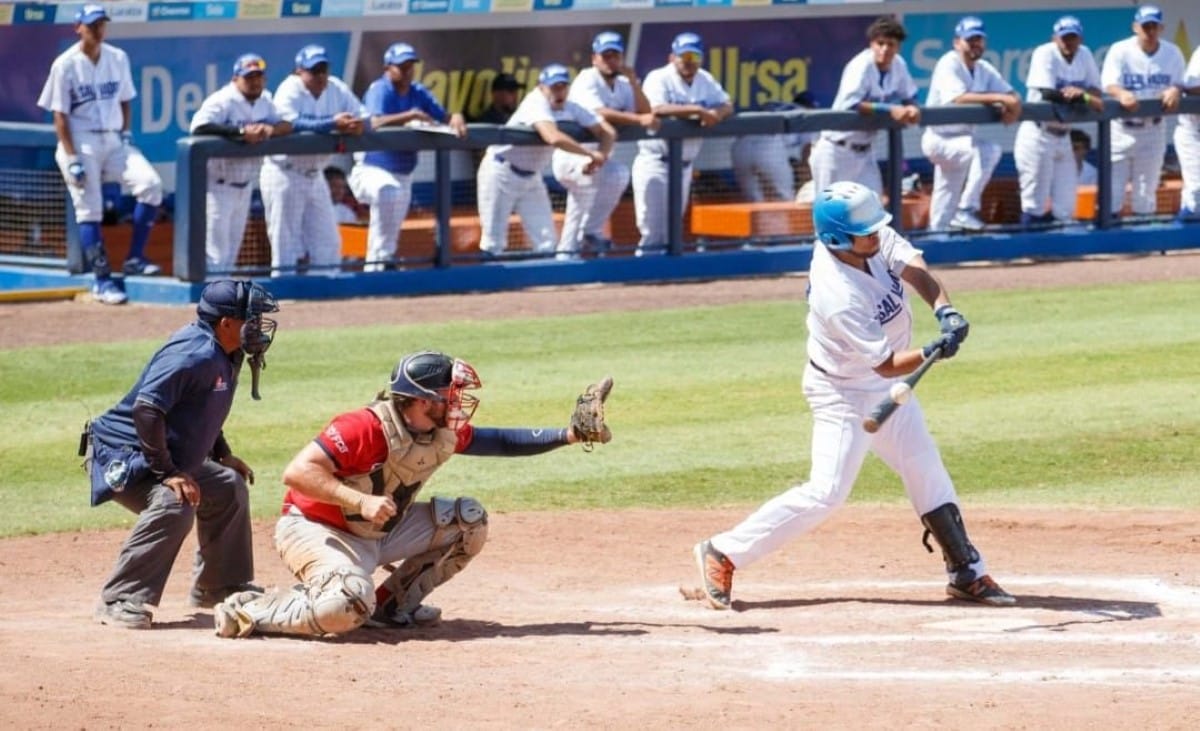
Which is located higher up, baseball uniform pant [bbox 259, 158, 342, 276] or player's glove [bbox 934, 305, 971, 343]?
player's glove [bbox 934, 305, 971, 343]

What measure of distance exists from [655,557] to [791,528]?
1222mm

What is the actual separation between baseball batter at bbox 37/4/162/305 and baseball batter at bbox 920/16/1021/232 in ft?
21.3

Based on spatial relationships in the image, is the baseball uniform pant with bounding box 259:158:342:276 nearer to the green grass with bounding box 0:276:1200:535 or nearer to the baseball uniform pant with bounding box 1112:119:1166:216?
the green grass with bounding box 0:276:1200:535

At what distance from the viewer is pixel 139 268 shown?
14.8m

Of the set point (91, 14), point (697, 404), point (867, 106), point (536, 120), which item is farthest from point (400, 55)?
point (697, 404)

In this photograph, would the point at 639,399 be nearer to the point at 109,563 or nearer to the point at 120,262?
the point at 109,563

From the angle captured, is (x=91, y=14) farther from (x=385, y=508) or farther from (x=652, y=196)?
(x=385, y=508)

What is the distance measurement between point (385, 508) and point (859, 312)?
172cm

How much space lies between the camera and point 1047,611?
23.4 feet

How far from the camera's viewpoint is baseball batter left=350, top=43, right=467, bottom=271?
48.9 feet

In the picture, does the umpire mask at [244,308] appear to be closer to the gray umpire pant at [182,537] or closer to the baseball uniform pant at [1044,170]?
the gray umpire pant at [182,537]

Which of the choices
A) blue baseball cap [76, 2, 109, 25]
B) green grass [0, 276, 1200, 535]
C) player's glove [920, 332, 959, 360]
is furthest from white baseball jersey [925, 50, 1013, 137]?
player's glove [920, 332, 959, 360]

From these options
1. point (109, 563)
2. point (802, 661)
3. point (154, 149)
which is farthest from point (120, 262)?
point (802, 661)

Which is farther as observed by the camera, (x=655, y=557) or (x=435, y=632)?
(x=655, y=557)
